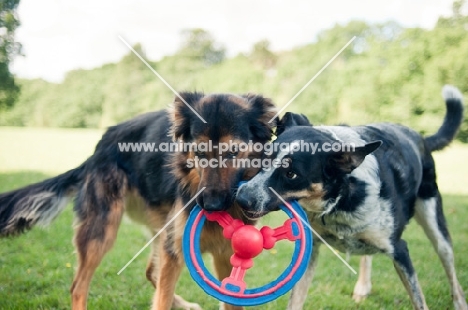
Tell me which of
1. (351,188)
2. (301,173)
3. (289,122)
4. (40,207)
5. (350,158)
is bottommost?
(40,207)

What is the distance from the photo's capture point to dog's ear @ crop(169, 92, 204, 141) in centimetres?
385

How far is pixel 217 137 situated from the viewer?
345 cm

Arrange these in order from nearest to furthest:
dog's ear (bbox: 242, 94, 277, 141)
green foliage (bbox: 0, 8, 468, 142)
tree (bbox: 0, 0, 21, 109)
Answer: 1. dog's ear (bbox: 242, 94, 277, 141)
2. tree (bbox: 0, 0, 21, 109)
3. green foliage (bbox: 0, 8, 468, 142)

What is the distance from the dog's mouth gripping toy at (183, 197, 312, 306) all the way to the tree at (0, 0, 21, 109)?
31.2ft

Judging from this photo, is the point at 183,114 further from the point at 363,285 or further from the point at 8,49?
the point at 8,49

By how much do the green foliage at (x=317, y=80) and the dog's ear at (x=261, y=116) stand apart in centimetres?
2606

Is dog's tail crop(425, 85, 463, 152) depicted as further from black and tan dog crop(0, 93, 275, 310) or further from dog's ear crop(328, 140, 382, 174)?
black and tan dog crop(0, 93, 275, 310)

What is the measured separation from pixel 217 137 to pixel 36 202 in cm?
251

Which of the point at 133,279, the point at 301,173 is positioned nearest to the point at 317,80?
the point at 133,279

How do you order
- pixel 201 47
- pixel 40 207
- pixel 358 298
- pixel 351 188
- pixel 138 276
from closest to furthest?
pixel 351 188, pixel 40 207, pixel 358 298, pixel 138 276, pixel 201 47

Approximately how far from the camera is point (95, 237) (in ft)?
14.6

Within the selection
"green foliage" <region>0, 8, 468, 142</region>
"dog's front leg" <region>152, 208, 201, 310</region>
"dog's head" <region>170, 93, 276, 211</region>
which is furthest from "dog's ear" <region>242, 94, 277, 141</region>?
"green foliage" <region>0, 8, 468, 142</region>

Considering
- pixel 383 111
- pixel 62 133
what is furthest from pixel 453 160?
pixel 62 133

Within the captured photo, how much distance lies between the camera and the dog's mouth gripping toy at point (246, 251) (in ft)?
11.1
